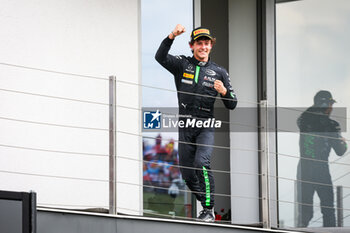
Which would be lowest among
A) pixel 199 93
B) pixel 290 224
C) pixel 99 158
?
pixel 290 224

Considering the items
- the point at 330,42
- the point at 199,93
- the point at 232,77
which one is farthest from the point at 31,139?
the point at 330,42

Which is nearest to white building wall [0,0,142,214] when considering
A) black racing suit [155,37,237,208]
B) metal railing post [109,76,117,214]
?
metal railing post [109,76,117,214]

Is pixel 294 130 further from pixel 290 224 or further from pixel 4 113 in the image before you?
pixel 4 113

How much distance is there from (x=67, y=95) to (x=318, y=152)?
2034 millimetres

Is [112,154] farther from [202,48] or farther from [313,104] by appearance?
[313,104]

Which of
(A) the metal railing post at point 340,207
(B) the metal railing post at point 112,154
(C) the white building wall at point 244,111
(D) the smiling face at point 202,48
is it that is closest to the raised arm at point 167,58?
(D) the smiling face at point 202,48

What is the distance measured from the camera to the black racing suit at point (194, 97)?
446cm

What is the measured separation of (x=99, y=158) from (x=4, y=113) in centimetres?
74

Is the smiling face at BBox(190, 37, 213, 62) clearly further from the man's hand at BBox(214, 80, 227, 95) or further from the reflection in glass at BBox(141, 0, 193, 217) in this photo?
the reflection in glass at BBox(141, 0, 193, 217)

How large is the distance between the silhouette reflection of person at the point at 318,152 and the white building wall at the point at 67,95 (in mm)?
1346

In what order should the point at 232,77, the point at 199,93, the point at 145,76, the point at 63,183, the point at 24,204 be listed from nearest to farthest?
the point at 24,204 → the point at 63,183 → the point at 199,93 → the point at 145,76 → the point at 232,77

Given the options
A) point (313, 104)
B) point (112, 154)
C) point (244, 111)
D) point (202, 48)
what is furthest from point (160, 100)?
point (112, 154)

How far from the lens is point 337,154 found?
5238mm

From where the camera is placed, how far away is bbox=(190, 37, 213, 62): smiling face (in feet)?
15.0
